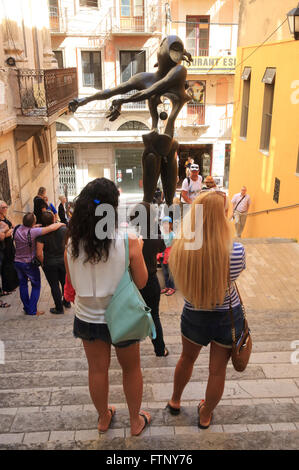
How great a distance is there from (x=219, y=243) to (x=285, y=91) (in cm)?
784

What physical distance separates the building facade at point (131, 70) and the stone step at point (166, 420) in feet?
54.7

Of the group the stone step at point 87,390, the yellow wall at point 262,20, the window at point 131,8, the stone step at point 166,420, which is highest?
the window at point 131,8

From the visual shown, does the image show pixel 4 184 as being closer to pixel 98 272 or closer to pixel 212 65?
pixel 98 272

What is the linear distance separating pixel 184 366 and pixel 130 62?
18856 mm

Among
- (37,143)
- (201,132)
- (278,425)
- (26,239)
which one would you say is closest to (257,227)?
(37,143)

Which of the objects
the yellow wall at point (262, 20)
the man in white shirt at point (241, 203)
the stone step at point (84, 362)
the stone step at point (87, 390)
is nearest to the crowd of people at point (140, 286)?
the stone step at point (87, 390)

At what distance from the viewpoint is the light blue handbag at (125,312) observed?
2162 mm

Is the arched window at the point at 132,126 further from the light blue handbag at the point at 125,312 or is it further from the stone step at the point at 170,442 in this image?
the stone step at the point at 170,442

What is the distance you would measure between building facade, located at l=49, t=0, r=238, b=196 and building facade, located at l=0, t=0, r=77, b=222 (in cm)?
842

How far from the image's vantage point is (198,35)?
744 inches

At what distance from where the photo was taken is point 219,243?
218 centimetres

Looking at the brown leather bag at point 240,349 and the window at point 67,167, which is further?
the window at point 67,167

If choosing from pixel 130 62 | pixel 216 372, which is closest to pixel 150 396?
pixel 216 372
